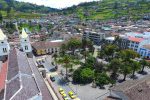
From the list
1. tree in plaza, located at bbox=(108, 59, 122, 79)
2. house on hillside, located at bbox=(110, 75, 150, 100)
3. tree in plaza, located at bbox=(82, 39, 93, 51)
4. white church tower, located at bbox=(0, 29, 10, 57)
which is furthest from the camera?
tree in plaza, located at bbox=(82, 39, 93, 51)

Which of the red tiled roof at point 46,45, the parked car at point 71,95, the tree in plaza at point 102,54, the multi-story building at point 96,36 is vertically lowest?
the parked car at point 71,95

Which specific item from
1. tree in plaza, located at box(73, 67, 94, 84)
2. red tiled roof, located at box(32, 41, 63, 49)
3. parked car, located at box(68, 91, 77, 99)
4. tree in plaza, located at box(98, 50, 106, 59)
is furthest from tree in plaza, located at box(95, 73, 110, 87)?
red tiled roof, located at box(32, 41, 63, 49)

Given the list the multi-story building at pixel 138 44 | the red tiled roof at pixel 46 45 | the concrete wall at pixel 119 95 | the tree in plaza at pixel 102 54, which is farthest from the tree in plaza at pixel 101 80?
the red tiled roof at pixel 46 45

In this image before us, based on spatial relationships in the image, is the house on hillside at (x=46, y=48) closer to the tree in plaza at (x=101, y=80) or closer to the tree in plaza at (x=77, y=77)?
the tree in plaza at (x=77, y=77)

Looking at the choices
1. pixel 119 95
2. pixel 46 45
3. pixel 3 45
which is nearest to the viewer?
pixel 119 95

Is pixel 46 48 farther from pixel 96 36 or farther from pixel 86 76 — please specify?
pixel 86 76

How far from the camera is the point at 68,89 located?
4944 cm

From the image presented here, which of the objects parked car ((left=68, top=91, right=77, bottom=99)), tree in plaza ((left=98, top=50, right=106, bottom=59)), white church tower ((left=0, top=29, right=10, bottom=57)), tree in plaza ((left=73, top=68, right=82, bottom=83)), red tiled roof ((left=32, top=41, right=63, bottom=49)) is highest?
white church tower ((left=0, top=29, right=10, bottom=57))

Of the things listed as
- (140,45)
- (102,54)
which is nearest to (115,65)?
(102,54)

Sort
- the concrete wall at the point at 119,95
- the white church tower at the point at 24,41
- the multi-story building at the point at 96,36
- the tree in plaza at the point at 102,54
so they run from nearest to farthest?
1. the concrete wall at the point at 119,95
2. the white church tower at the point at 24,41
3. the tree in plaza at the point at 102,54
4. the multi-story building at the point at 96,36

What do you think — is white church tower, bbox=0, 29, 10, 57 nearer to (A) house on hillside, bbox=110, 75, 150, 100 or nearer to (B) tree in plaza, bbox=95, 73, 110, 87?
(B) tree in plaza, bbox=95, 73, 110, 87

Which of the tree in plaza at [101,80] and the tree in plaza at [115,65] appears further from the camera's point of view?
the tree in plaza at [115,65]

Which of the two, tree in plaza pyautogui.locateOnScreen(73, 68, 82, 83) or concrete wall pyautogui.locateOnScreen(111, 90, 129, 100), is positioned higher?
concrete wall pyautogui.locateOnScreen(111, 90, 129, 100)

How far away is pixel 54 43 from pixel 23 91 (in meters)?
60.1
